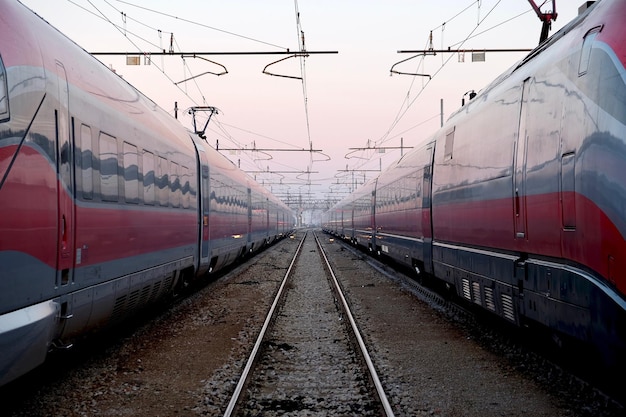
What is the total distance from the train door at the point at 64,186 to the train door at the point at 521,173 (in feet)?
14.1

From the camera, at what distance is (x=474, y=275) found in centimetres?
777

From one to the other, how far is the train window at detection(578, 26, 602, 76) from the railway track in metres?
3.16

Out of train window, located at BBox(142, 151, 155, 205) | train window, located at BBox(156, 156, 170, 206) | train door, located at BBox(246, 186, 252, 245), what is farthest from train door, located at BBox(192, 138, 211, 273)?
train door, located at BBox(246, 186, 252, 245)

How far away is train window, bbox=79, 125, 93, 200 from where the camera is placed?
18.6 feet

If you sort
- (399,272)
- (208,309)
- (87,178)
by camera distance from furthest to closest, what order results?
(399,272)
(208,309)
(87,178)

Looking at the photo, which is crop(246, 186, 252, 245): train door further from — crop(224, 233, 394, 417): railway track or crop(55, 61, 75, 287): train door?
crop(55, 61, 75, 287): train door

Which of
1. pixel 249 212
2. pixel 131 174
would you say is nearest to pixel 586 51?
pixel 131 174

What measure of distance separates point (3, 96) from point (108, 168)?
2431 millimetres

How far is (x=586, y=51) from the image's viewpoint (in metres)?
4.65

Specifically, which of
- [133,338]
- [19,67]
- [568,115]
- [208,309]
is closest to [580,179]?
[568,115]

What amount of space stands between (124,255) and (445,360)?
3935 millimetres

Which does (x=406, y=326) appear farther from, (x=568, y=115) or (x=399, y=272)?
(x=399, y=272)

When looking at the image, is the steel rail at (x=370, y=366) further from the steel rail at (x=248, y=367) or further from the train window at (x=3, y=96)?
the train window at (x=3, y=96)

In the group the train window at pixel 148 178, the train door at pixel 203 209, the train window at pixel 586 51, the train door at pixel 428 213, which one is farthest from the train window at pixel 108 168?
the train door at pixel 428 213
